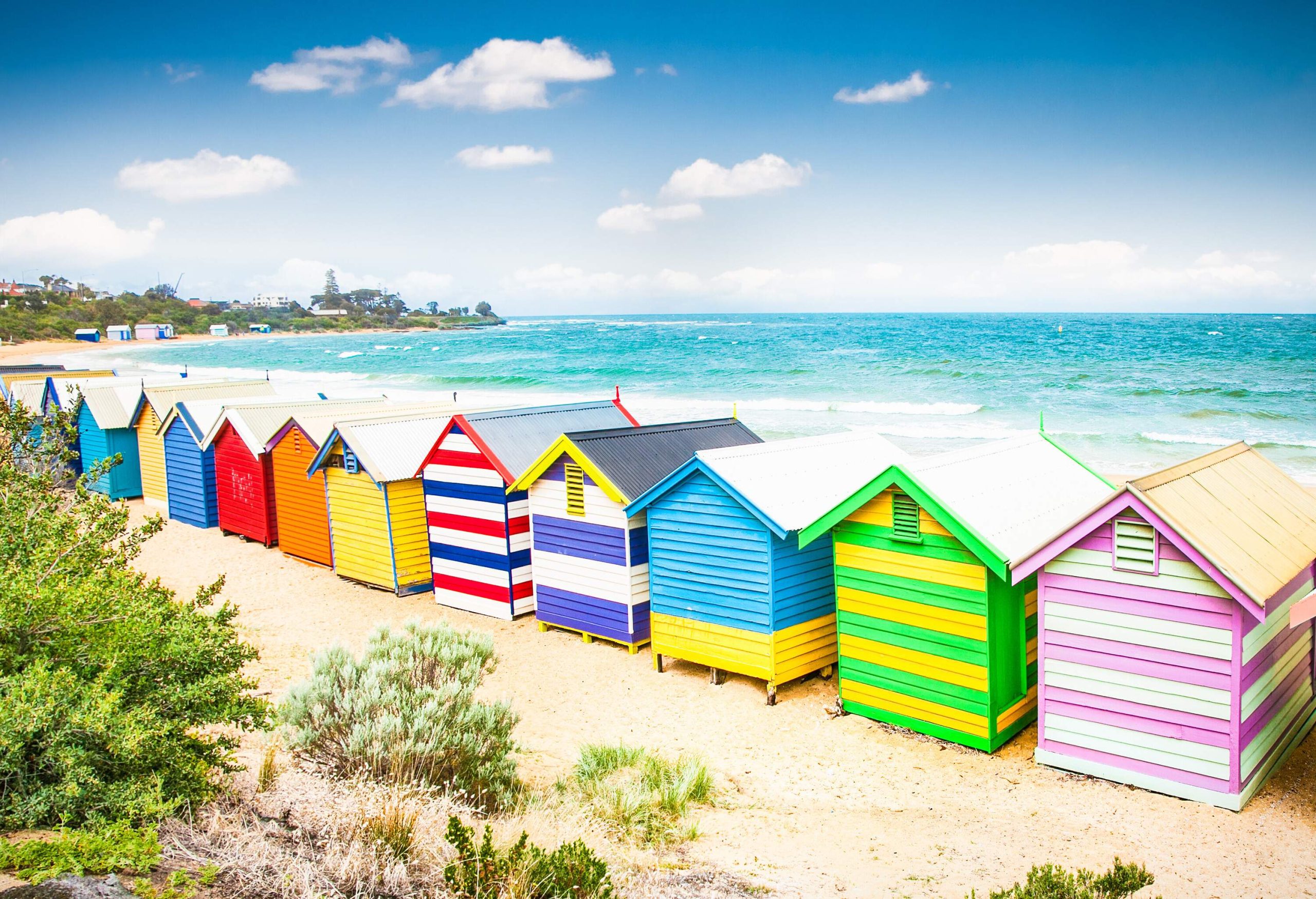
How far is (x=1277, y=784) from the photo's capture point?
8609 millimetres

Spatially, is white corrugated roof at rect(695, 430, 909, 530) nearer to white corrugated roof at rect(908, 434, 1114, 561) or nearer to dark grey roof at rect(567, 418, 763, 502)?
white corrugated roof at rect(908, 434, 1114, 561)

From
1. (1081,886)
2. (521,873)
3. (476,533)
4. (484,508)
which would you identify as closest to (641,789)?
(521,873)

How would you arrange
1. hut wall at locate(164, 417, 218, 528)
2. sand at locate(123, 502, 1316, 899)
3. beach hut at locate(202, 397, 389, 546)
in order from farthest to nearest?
hut wall at locate(164, 417, 218, 528)
beach hut at locate(202, 397, 389, 546)
sand at locate(123, 502, 1316, 899)

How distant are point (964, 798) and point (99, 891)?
7.18 metres

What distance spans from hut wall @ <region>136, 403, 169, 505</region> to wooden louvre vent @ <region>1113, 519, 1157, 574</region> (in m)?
23.9

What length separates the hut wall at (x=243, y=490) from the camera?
20.6 meters

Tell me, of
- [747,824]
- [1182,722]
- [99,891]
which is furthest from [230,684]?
[1182,722]

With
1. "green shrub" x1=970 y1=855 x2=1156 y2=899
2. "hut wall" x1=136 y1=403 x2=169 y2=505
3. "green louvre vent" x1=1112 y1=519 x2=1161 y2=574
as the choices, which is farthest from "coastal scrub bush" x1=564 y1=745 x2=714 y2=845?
"hut wall" x1=136 y1=403 x2=169 y2=505

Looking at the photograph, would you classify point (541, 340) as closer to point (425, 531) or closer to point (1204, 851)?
point (425, 531)

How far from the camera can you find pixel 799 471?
12.4m

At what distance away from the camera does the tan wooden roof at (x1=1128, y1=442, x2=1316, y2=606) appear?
8.00 metres

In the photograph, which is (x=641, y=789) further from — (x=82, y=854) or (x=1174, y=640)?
(x=1174, y=640)

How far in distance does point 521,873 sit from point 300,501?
15159mm

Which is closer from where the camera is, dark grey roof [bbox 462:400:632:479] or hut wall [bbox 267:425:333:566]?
dark grey roof [bbox 462:400:632:479]
